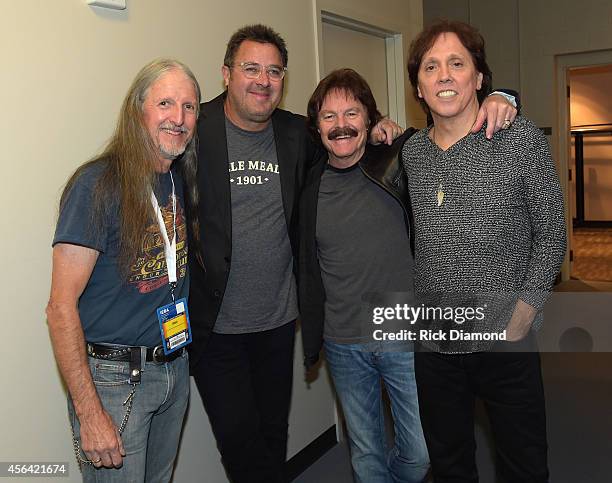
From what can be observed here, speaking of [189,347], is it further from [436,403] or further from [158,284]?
[436,403]

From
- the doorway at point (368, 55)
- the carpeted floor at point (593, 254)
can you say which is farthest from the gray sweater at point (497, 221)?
the carpeted floor at point (593, 254)

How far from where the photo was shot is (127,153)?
1763 mm

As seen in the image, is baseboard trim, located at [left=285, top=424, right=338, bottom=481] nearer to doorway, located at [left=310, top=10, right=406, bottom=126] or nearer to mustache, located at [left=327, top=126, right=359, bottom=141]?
mustache, located at [left=327, top=126, right=359, bottom=141]

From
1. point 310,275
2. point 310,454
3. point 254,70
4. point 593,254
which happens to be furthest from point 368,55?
→ point 593,254

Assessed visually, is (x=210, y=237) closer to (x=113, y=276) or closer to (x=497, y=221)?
(x=113, y=276)

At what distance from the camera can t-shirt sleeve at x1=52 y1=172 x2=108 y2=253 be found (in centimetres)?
161

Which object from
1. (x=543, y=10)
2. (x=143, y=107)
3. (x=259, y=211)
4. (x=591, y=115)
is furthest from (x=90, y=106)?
(x=591, y=115)

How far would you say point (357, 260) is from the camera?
224 centimetres

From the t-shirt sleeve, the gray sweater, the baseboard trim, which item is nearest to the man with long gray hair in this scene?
the t-shirt sleeve

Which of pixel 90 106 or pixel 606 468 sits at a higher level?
pixel 90 106

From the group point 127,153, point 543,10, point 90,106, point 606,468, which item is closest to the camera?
point 127,153

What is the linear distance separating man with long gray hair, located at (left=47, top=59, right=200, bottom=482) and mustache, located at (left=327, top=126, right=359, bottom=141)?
518 mm

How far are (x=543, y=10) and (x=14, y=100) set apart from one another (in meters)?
7.04

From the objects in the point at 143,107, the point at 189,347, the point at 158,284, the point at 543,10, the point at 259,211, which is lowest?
the point at 189,347
